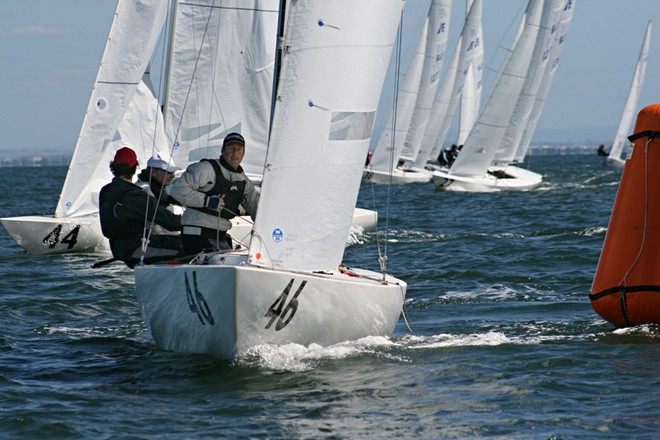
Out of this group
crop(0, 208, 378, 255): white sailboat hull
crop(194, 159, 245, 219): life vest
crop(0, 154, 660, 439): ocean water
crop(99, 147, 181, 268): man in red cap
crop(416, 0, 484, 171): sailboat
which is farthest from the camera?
crop(416, 0, 484, 171): sailboat

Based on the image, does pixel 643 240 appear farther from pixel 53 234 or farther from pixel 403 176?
pixel 403 176

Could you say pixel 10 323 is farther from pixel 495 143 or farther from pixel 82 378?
pixel 495 143

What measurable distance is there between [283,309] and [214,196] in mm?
1151

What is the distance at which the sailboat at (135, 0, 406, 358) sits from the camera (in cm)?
651

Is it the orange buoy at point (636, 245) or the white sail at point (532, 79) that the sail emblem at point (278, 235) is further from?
the white sail at point (532, 79)

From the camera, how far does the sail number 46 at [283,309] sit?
6.48m

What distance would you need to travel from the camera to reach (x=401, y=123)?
36.0m

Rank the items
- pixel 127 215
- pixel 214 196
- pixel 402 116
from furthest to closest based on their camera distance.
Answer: pixel 402 116, pixel 127 215, pixel 214 196

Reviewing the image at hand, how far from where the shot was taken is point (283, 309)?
6539 millimetres

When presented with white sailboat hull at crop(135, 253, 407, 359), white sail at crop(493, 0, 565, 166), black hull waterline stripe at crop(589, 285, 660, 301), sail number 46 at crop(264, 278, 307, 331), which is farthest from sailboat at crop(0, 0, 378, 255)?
white sail at crop(493, 0, 565, 166)

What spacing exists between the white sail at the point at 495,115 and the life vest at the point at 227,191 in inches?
941

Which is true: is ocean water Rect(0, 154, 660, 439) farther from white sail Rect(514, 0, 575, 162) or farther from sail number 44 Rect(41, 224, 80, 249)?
white sail Rect(514, 0, 575, 162)

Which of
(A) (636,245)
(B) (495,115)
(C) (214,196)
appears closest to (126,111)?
(C) (214,196)

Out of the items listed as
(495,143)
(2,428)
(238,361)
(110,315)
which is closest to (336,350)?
(238,361)
